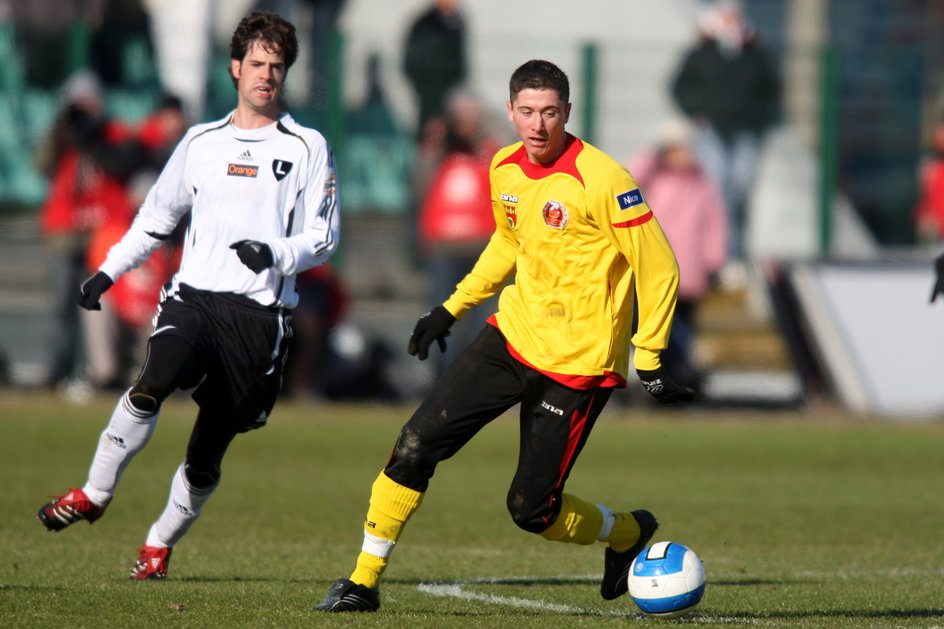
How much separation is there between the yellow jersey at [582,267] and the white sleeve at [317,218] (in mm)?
832

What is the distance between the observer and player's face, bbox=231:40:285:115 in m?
7.27

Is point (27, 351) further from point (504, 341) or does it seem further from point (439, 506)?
point (504, 341)

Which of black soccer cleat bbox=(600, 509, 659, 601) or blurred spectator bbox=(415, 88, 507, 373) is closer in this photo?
black soccer cleat bbox=(600, 509, 659, 601)

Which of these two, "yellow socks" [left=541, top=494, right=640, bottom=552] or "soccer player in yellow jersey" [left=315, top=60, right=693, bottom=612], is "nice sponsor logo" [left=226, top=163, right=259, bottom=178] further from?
"yellow socks" [left=541, top=494, right=640, bottom=552]

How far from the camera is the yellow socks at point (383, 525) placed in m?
6.54

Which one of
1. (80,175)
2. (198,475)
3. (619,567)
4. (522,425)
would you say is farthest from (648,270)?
(80,175)

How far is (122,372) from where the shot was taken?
15828 millimetres

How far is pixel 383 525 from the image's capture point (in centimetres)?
656

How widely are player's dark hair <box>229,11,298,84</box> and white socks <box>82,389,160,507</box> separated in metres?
1.66

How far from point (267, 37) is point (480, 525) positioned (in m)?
3.77

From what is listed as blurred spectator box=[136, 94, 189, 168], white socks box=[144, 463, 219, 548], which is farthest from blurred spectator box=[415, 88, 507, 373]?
white socks box=[144, 463, 219, 548]

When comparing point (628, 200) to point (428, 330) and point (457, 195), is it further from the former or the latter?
point (457, 195)

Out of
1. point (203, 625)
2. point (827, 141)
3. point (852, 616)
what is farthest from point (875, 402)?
point (203, 625)

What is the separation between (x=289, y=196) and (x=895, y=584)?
344 cm
